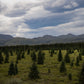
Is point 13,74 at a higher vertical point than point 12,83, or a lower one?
lower

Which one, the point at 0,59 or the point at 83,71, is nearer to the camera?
the point at 83,71

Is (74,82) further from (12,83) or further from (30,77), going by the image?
(12,83)

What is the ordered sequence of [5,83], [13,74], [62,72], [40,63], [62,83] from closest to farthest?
1. [5,83]
2. [62,83]
3. [13,74]
4. [62,72]
5. [40,63]

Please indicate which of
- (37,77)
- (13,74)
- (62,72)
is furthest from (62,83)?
(13,74)

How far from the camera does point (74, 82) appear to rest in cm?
2306

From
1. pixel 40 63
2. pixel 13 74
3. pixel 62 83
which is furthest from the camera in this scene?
pixel 40 63

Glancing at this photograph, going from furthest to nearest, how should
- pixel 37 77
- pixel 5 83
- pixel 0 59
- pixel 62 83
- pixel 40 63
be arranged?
pixel 0 59, pixel 40 63, pixel 37 77, pixel 62 83, pixel 5 83

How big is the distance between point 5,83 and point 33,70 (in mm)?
13753

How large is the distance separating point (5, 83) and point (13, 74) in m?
16.6

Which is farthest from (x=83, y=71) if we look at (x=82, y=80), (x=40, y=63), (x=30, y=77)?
(x=40, y=63)

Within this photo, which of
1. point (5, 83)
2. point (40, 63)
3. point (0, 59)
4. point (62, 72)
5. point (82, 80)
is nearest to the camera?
point (5, 83)

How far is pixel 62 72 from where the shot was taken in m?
30.8

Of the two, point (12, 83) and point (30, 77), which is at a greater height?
point (12, 83)

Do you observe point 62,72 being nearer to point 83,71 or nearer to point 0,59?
point 83,71
